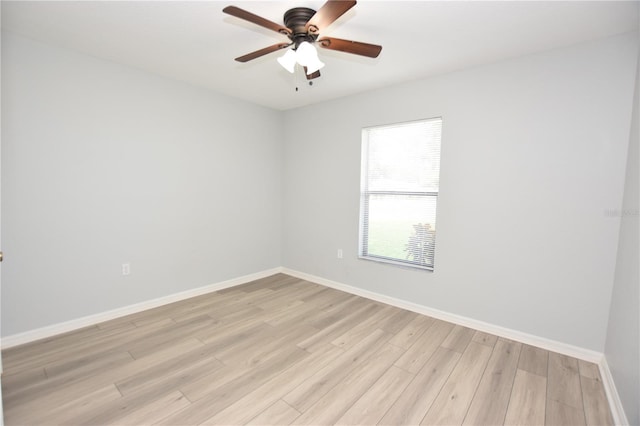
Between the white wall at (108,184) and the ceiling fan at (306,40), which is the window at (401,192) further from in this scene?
the white wall at (108,184)

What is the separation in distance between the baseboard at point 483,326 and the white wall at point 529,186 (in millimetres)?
54

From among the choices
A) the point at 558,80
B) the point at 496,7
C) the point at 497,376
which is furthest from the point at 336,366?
the point at 558,80

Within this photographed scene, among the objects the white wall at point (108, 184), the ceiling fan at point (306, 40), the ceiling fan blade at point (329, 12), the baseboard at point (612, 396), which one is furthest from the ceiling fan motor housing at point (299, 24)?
the baseboard at point (612, 396)

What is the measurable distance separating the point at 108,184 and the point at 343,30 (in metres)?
2.59

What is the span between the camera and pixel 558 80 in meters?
2.40

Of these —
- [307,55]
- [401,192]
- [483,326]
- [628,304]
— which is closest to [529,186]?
[628,304]

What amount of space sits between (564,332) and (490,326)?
0.55 m

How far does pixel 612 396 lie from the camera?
188 cm

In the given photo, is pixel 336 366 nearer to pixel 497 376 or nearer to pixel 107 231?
pixel 497 376

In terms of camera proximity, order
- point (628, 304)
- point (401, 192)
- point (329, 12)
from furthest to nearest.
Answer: point (401, 192), point (628, 304), point (329, 12)

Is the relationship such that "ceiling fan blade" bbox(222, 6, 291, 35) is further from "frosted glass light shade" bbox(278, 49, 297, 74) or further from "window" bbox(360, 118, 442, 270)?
"window" bbox(360, 118, 442, 270)

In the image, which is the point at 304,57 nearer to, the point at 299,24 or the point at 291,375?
the point at 299,24

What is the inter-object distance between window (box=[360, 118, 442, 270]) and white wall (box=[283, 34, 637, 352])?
14 cm

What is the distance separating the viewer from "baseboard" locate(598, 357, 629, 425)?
1688 millimetres
